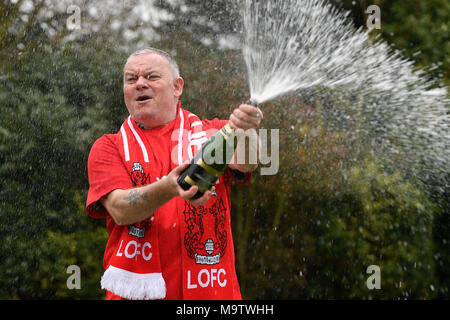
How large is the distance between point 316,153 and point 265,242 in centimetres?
112

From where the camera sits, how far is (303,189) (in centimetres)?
501

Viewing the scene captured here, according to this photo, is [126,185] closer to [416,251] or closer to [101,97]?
[101,97]

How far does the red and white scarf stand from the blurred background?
2.33 meters

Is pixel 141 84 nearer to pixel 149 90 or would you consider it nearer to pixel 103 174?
pixel 149 90

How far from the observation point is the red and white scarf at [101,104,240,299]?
2105 mm

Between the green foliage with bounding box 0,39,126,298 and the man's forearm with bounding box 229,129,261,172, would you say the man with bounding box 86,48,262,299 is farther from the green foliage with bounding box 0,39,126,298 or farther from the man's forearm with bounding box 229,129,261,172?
the green foliage with bounding box 0,39,126,298

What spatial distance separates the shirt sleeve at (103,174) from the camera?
7.14 ft

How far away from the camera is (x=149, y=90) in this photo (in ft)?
7.61

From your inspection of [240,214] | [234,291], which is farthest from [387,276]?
[234,291]

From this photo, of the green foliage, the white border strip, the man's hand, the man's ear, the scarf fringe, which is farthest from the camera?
the green foliage
